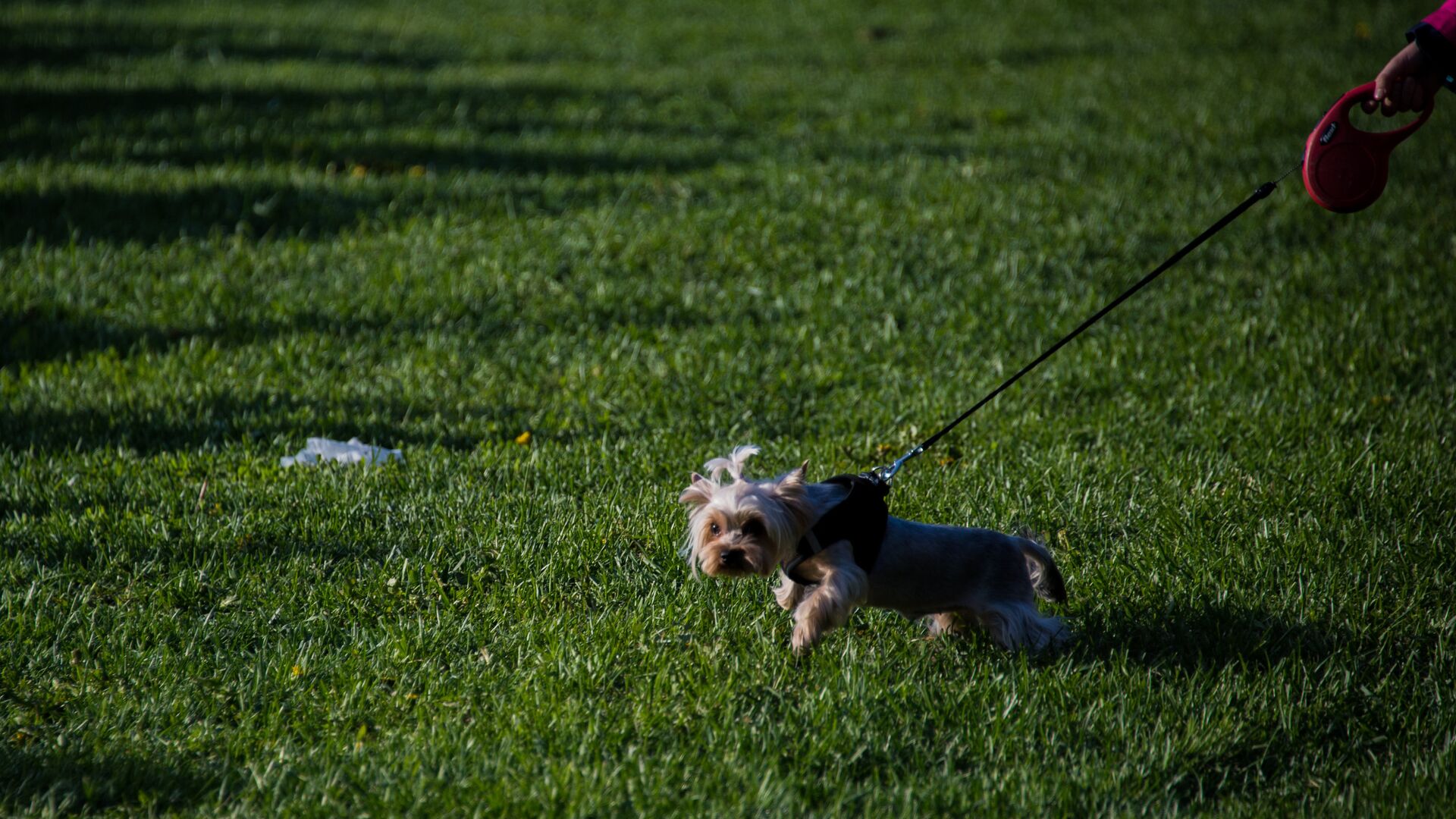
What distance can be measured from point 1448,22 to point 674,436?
3579 mm

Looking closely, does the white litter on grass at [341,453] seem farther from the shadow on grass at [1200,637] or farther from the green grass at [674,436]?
the shadow on grass at [1200,637]

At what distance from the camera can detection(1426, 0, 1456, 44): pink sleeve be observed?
3.82 meters

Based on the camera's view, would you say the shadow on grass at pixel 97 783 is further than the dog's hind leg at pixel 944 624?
No

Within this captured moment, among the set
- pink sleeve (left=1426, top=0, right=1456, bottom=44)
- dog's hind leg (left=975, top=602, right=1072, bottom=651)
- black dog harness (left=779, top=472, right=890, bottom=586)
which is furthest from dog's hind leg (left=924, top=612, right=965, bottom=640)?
pink sleeve (left=1426, top=0, right=1456, bottom=44)

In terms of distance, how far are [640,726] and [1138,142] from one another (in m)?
9.32

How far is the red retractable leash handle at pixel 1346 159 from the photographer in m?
4.08

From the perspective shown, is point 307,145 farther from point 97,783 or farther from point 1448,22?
point 1448,22

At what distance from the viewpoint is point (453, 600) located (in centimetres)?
418

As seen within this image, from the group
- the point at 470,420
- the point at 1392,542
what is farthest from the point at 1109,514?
the point at 470,420

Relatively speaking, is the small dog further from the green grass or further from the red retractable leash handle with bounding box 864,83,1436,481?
the red retractable leash handle with bounding box 864,83,1436,481

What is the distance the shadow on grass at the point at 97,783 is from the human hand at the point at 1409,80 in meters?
4.33

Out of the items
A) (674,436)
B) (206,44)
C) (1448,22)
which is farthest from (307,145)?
(1448,22)

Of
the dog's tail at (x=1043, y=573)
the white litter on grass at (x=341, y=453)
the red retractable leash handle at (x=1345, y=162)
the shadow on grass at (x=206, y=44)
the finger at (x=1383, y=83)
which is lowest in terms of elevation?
the white litter on grass at (x=341, y=453)

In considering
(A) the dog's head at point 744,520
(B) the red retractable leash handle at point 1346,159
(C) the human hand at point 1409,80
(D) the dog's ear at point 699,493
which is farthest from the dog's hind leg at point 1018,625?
(C) the human hand at point 1409,80
